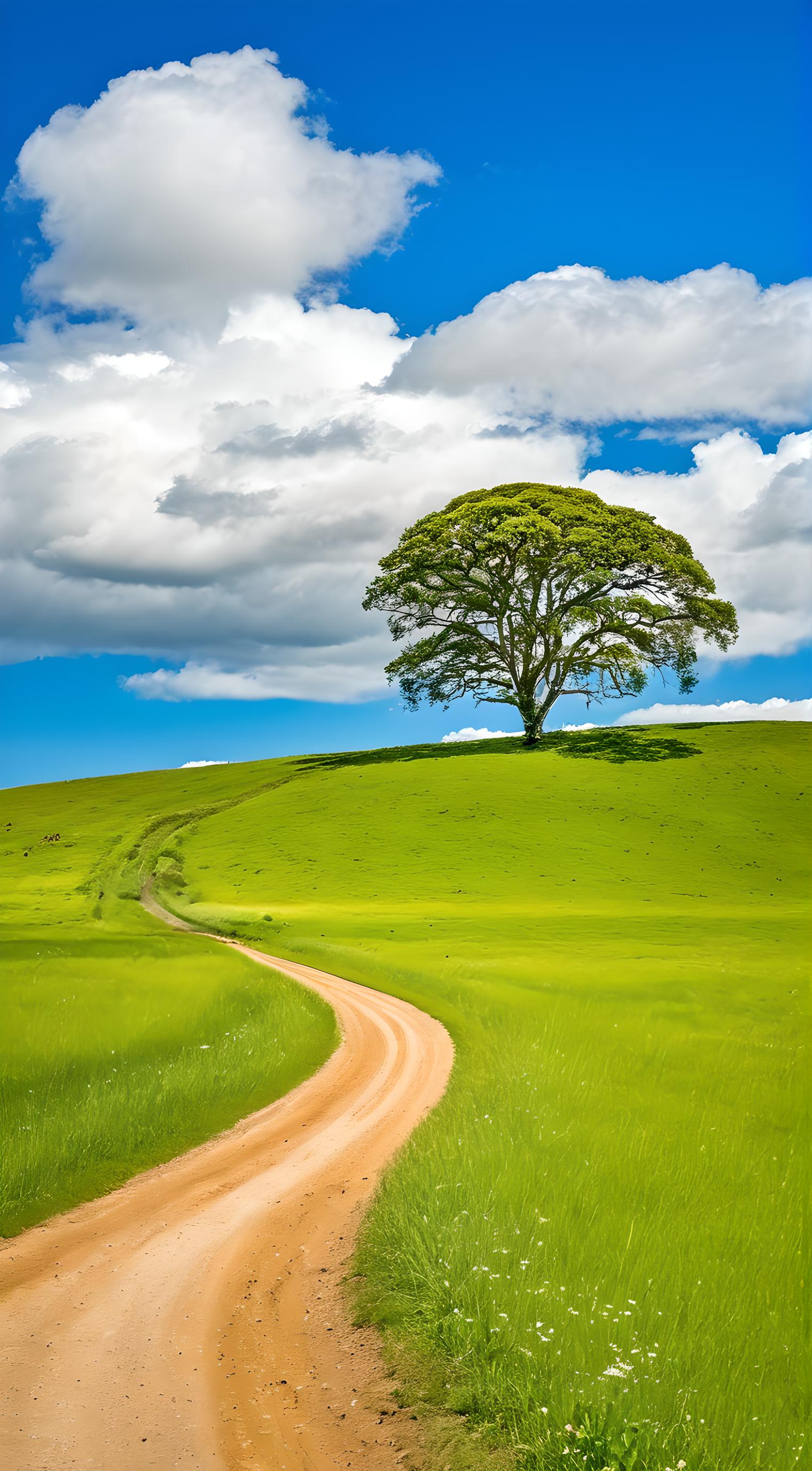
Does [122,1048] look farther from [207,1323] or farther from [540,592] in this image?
[540,592]

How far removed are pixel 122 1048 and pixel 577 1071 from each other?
29.2 feet

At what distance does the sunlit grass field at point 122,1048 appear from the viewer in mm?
11852

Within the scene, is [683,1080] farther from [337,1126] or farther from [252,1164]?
[252,1164]

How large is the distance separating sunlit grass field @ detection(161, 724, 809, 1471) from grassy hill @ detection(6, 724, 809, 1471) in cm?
4

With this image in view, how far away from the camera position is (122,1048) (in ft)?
54.4

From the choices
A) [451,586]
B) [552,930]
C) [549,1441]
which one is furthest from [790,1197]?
[451,586]

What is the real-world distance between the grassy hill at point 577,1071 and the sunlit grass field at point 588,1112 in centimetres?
4

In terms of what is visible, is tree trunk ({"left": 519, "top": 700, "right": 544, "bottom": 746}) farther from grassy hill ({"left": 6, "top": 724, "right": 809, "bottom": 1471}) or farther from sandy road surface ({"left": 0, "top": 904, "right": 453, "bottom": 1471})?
sandy road surface ({"left": 0, "top": 904, "right": 453, "bottom": 1471})

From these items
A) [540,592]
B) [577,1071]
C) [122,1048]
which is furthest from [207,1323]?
[540,592]

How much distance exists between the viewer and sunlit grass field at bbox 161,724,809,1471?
22.4 ft

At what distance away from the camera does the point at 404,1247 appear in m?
8.92

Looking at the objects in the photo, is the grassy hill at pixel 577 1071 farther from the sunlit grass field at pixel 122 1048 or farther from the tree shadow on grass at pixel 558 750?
the tree shadow on grass at pixel 558 750

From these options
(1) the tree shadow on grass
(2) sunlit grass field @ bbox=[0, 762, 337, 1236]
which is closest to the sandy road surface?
(2) sunlit grass field @ bbox=[0, 762, 337, 1236]

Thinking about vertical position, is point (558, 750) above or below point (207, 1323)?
above
